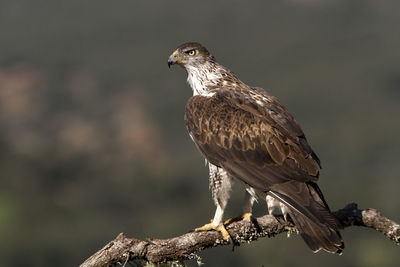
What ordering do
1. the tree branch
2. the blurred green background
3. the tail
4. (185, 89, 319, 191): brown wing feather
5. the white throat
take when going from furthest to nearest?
the blurred green background, the white throat, (185, 89, 319, 191): brown wing feather, the tail, the tree branch

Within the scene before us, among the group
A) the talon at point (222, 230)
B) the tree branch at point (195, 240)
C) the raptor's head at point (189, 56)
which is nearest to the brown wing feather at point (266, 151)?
the tree branch at point (195, 240)

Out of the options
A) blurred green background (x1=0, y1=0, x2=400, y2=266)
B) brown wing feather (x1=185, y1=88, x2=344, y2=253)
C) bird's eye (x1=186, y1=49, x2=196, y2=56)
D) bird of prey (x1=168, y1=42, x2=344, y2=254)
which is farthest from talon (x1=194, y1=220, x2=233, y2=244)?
bird's eye (x1=186, y1=49, x2=196, y2=56)

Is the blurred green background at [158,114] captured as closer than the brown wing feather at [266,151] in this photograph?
No

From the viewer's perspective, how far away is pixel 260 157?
Result: 26.2 ft

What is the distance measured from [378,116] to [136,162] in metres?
47.9

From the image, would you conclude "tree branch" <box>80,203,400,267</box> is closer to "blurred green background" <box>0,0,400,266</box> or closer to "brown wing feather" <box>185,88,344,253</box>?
"brown wing feather" <box>185,88,344,253</box>

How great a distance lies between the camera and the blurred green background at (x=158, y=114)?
29.7 meters

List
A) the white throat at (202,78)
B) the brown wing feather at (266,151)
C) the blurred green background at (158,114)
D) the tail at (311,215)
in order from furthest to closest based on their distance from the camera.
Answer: the blurred green background at (158,114) < the white throat at (202,78) < the brown wing feather at (266,151) < the tail at (311,215)

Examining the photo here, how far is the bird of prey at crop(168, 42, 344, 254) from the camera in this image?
24.3 feet

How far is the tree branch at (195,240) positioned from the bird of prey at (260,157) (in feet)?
0.55

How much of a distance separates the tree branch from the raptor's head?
2506 mm

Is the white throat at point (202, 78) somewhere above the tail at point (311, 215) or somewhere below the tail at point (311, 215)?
above

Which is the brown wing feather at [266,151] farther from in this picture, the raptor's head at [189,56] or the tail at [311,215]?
the raptor's head at [189,56]

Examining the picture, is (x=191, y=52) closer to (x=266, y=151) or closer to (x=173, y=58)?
(x=173, y=58)
